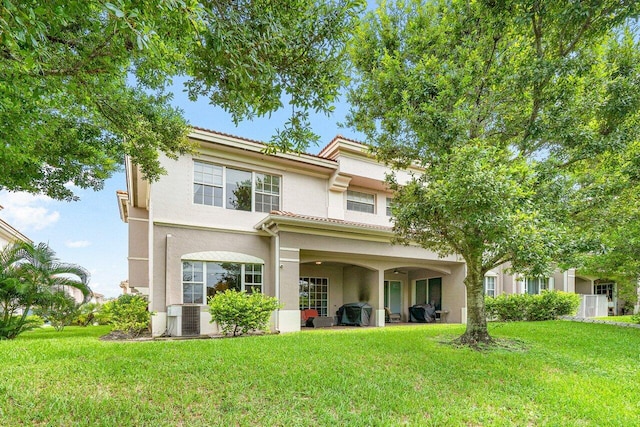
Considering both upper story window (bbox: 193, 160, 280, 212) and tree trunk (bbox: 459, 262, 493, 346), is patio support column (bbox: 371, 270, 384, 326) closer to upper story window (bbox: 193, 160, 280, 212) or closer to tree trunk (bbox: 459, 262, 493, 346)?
upper story window (bbox: 193, 160, 280, 212)

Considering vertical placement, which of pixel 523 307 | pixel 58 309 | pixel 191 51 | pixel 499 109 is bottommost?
pixel 523 307

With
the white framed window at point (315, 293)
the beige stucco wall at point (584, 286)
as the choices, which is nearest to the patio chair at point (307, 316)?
the white framed window at point (315, 293)

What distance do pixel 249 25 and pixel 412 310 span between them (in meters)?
15.8

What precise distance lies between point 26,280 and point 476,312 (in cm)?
1287

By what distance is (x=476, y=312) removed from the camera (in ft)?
28.9

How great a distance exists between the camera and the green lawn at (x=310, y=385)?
4445 mm

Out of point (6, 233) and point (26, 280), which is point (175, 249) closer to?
point (26, 280)

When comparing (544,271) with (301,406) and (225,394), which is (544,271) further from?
(225,394)

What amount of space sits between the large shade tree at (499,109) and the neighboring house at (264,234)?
4.65 m

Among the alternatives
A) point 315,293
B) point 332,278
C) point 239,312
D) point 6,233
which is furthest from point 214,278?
point 6,233

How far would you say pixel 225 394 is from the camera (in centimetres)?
502

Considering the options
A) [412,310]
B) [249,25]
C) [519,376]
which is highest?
[249,25]

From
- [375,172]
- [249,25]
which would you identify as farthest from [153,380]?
[375,172]

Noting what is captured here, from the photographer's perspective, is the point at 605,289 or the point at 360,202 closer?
the point at 360,202
